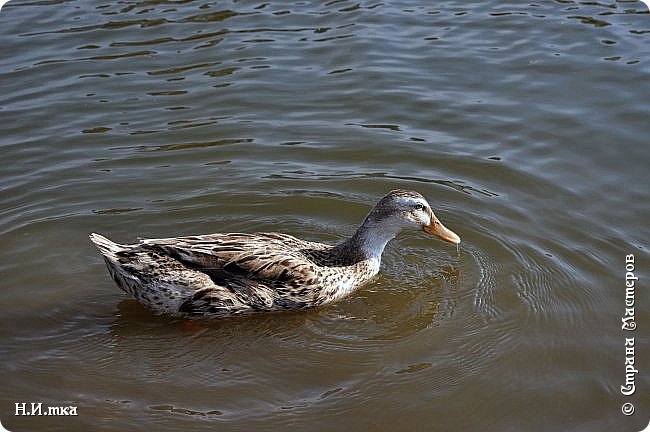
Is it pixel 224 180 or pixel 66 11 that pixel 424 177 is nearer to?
pixel 224 180

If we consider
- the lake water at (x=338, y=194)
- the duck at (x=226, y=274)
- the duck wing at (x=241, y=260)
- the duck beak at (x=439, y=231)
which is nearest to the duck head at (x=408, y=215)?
the duck beak at (x=439, y=231)

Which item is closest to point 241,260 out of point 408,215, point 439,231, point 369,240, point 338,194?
point 369,240

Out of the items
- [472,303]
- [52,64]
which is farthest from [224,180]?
[52,64]

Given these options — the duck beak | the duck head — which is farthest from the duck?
the duck beak

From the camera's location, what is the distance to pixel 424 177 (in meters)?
9.48

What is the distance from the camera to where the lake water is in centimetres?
652

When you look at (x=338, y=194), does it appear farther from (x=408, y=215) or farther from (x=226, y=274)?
(x=226, y=274)

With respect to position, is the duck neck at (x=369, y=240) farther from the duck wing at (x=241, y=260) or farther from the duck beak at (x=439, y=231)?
the duck wing at (x=241, y=260)

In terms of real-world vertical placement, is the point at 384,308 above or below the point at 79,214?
below

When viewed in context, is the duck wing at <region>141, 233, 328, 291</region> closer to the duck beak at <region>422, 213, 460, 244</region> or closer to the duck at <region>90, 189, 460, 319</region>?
the duck at <region>90, 189, 460, 319</region>

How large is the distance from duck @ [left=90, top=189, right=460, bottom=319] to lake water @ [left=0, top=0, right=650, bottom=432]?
0.54 feet

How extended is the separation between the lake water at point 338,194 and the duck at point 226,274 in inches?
6.5

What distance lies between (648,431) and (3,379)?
4.68 meters

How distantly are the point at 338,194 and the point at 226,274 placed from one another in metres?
2.12
